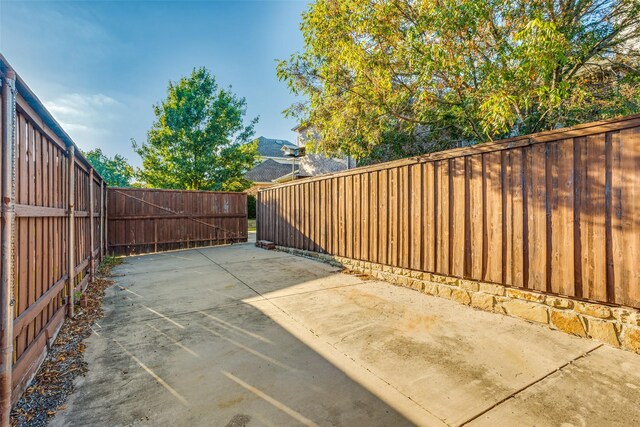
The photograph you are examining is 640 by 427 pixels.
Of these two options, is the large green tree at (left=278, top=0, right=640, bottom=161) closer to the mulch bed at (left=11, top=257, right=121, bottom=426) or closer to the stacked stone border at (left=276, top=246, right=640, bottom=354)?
the stacked stone border at (left=276, top=246, right=640, bottom=354)

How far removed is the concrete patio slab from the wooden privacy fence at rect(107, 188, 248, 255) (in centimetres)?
578

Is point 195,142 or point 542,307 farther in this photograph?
point 195,142

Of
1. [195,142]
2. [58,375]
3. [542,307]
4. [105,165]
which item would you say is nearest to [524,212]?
[542,307]

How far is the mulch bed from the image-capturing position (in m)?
1.76

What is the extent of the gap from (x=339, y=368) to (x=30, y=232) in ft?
8.92

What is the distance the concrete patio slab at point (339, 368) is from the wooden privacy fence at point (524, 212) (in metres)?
0.67

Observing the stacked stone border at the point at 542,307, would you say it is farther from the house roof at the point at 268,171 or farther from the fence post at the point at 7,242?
the house roof at the point at 268,171

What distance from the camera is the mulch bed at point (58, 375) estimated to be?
176 centimetres

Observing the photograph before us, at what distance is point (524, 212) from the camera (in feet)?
11.3

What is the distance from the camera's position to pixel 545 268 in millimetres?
3246

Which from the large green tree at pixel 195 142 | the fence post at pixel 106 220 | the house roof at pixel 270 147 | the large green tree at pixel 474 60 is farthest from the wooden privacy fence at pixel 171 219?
the house roof at pixel 270 147

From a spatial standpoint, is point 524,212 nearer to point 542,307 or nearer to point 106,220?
point 542,307

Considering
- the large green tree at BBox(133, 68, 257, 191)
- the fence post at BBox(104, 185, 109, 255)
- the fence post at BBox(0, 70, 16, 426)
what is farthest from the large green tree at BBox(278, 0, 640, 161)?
the large green tree at BBox(133, 68, 257, 191)

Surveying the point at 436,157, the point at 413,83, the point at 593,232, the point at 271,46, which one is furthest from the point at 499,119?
the point at 271,46
